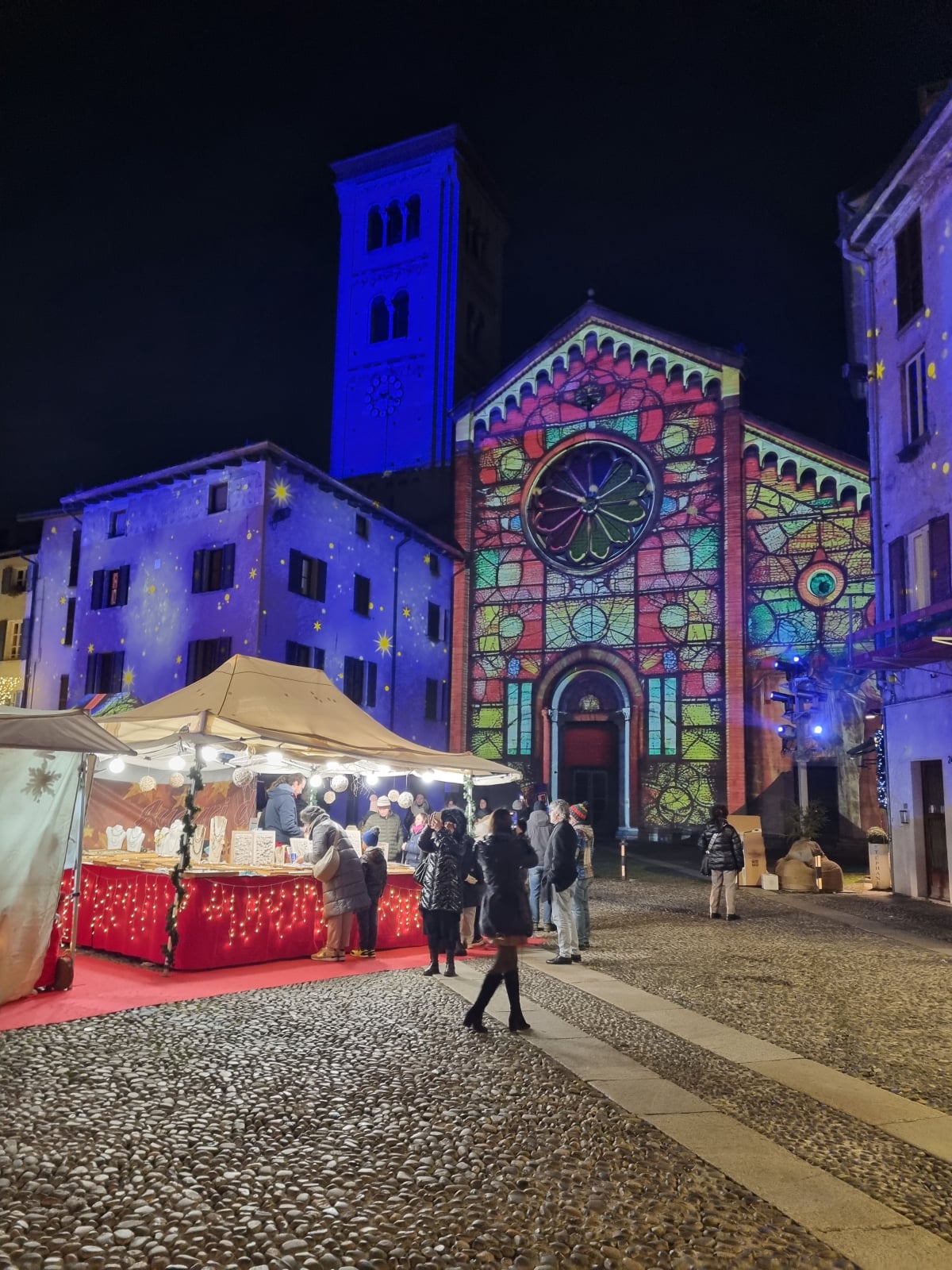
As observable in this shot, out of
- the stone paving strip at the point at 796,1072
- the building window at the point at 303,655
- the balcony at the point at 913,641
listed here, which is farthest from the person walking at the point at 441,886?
the building window at the point at 303,655

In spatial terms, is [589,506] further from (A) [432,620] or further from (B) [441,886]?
(B) [441,886]

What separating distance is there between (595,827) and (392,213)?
81.2ft

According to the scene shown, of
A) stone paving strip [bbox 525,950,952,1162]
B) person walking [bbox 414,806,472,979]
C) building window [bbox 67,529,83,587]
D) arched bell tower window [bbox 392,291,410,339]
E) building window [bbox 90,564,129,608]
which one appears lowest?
stone paving strip [bbox 525,950,952,1162]

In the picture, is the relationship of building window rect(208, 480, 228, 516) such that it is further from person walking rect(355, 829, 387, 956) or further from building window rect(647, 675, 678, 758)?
person walking rect(355, 829, 387, 956)

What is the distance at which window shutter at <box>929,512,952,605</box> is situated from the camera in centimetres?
1647

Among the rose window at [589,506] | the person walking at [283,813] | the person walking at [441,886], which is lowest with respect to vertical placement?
the person walking at [441,886]

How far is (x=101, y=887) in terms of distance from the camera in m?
11.0

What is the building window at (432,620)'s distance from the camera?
3177 cm

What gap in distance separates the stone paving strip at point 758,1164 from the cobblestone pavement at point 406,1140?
77mm

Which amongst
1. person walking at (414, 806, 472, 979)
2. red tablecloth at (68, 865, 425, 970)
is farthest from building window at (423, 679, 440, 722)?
person walking at (414, 806, 472, 979)

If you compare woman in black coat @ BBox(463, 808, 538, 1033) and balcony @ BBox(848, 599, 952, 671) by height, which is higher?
balcony @ BBox(848, 599, 952, 671)

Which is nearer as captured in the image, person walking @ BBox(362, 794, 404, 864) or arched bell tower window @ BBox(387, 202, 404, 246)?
person walking @ BBox(362, 794, 404, 864)

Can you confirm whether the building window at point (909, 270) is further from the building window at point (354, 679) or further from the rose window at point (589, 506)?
the building window at point (354, 679)

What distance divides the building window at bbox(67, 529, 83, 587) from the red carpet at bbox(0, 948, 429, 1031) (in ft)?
71.9
